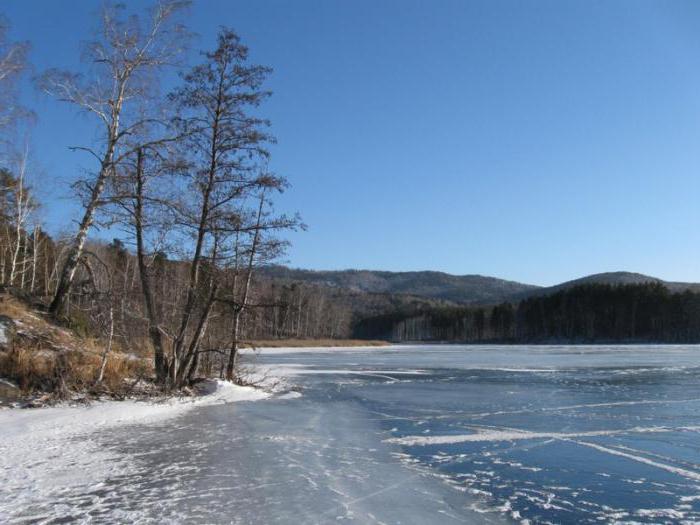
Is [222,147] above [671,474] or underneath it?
above

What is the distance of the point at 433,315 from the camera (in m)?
154

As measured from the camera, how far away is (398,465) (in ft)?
27.3

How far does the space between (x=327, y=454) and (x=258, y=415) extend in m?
4.38

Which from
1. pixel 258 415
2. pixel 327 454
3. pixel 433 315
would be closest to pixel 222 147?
pixel 258 415

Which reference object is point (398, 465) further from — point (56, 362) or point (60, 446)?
point (56, 362)

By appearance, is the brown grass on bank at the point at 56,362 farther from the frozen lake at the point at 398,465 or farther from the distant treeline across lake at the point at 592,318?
the distant treeline across lake at the point at 592,318

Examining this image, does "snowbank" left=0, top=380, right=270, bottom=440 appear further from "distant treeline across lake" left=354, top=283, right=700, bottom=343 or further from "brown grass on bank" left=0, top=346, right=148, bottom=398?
"distant treeline across lake" left=354, top=283, right=700, bottom=343

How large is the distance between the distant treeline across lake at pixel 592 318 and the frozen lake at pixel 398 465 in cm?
9905

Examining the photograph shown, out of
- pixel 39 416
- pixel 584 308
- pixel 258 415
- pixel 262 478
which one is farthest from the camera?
pixel 584 308

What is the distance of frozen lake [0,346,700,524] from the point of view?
6.06 metres

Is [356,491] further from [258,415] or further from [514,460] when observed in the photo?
[258,415]

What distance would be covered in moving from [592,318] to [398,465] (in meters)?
112

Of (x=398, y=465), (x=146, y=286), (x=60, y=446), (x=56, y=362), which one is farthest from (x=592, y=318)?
(x=60, y=446)

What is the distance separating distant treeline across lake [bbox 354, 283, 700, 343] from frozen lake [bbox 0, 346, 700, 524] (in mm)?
99047
